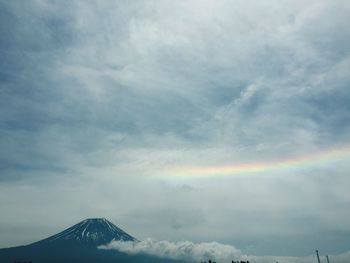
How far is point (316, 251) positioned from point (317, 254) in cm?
154

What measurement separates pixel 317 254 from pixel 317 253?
44 centimetres

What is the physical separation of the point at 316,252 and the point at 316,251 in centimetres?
51

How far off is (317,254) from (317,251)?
126 cm

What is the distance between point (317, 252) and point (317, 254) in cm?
83

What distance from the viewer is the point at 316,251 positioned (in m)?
141

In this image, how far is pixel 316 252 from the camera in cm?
14088

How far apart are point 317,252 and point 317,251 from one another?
1.45 feet

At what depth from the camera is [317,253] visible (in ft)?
463

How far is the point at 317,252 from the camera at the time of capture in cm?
14125

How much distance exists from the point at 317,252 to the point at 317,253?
44 cm

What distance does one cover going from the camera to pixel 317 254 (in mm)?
141000
